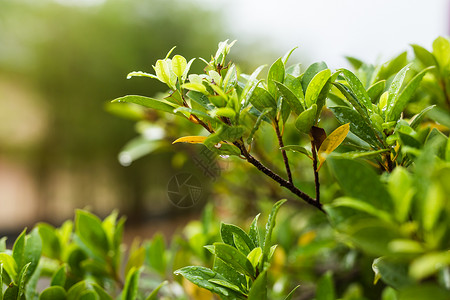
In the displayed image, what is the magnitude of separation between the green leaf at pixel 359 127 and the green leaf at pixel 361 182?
0.13 metres

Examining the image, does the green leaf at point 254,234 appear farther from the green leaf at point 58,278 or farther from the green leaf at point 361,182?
the green leaf at point 58,278

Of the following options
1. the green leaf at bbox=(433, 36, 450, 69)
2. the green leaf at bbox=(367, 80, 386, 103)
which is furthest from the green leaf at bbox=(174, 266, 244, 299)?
the green leaf at bbox=(433, 36, 450, 69)

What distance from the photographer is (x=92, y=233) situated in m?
0.57

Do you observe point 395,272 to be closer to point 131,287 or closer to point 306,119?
point 306,119

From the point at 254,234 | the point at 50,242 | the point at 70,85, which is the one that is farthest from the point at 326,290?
the point at 70,85

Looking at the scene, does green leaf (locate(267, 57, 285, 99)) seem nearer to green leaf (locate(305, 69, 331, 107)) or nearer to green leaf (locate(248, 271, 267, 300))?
green leaf (locate(305, 69, 331, 107))

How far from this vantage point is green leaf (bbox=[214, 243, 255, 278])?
331 mm

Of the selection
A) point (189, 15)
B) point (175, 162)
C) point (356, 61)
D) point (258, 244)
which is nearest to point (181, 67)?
point (258, 244)

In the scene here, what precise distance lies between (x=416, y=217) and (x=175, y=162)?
856 mm

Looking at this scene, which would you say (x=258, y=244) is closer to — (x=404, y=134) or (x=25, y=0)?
(x=404, y=134)

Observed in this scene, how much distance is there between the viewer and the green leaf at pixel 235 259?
1.09ft

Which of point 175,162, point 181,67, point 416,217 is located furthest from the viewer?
point 175,162

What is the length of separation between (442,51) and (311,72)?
0.21 m

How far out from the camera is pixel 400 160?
37 centimetres
